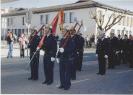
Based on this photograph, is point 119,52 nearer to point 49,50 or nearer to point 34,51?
point 34,51

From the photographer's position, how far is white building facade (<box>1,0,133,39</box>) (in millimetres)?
49406

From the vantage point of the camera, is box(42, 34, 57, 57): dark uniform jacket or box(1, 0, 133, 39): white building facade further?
box(1, 0, 133, 39): white building facade

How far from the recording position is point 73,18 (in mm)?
52219

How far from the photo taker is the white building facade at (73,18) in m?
49.4

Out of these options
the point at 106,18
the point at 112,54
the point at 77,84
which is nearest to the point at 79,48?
the point at 112,54

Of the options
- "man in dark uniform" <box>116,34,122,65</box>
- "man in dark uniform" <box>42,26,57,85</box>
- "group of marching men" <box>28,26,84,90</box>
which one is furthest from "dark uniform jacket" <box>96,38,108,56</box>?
"man in dark uniform" <box>116,34,122,65</box>

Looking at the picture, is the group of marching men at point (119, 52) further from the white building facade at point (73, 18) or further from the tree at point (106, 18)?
the tree at point (106, 18)

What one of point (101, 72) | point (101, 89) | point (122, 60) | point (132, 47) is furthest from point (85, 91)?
point (122, 60)

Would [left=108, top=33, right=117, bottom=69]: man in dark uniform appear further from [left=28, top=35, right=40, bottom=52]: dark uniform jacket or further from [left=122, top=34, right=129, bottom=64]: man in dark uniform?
[left=28, top=35, right=40, bottom=52]: dark uniform jacket

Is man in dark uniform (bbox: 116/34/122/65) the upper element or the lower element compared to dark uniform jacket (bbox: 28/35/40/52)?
lower

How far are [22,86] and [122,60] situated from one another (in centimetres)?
1051

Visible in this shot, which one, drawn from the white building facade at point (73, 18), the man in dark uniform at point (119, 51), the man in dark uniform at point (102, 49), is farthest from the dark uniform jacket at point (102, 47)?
the white building facade at point (73, 18)

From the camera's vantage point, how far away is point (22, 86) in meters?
10.8

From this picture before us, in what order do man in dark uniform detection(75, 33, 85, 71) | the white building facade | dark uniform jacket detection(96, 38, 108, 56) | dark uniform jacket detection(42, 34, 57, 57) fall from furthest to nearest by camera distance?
the white building facade
man in dark uniform detection(75, 33, 85, 71)
dark uniform jacket detection(96, 38, 108, 56)
dark uniform jacket detection(42, 34, 57, 57)
